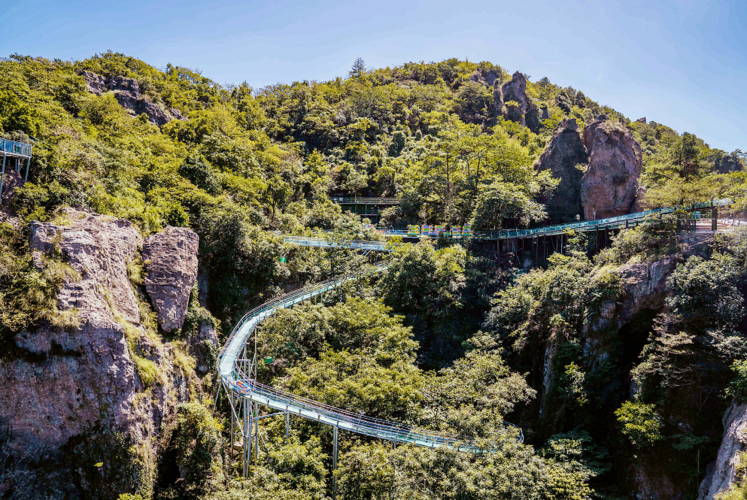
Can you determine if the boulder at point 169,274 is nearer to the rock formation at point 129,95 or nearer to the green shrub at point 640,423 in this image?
the green shrub at point 640,423

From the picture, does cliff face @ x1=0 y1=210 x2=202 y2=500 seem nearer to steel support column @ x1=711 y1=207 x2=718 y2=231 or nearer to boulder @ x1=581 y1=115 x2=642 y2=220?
steel support column @ x1=711 y1=207 x2=718 y2=231

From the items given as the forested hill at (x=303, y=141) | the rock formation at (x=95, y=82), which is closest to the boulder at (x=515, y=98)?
the forested hill at (x=303, y=141)

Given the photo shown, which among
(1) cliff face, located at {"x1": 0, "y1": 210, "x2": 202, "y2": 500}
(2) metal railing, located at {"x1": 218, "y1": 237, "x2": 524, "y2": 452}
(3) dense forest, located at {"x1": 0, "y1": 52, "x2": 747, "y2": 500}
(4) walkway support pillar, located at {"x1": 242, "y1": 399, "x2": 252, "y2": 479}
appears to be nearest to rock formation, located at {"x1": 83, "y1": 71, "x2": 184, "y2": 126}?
(3) dense forest, located at {"x1": 0, "y1": 52, "x2": 747, "y2": 500}

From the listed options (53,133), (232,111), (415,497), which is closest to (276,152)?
(232,111)

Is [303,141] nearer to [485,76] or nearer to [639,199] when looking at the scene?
[639,199]

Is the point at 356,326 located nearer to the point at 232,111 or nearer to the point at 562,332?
the point at 562,332

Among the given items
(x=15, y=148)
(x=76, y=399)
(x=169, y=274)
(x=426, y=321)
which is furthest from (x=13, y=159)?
(x=426, y=321)
